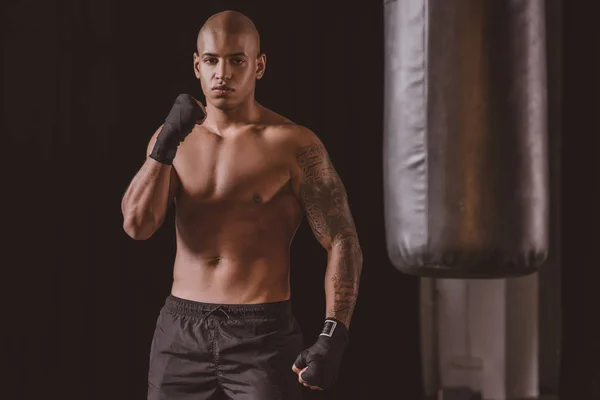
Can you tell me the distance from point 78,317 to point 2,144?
67 centimetres

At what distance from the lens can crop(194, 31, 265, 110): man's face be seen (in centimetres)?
262

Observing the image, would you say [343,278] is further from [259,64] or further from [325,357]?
[259,64]

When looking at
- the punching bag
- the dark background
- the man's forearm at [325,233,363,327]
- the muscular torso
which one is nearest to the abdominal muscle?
the muscular torso

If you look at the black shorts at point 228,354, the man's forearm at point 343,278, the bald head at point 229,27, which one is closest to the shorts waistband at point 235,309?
the black shorts at point 228,354

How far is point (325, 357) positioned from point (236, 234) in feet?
1.23

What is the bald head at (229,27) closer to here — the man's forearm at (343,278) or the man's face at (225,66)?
the man's face at (225,66)

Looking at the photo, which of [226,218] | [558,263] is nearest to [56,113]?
[226,218]

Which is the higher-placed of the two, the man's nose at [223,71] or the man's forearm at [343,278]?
the man's nose at [223,71]

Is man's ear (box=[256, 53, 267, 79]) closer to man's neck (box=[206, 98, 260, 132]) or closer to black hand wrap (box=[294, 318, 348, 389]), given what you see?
man's neck (box=[206, 98, 260, 132])

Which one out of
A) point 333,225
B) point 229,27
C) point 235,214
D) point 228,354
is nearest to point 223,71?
point 229,27

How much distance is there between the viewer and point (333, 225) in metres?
2.66

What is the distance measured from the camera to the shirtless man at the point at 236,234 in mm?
2615

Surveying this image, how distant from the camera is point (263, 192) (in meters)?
2.64

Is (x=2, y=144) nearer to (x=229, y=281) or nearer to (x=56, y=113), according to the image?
(x=56, y=113)
